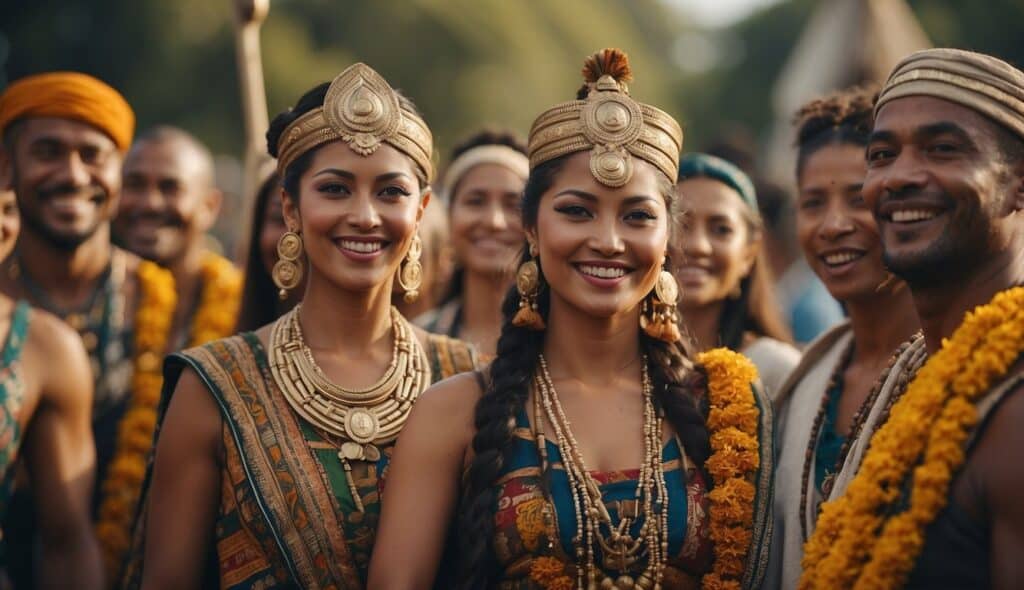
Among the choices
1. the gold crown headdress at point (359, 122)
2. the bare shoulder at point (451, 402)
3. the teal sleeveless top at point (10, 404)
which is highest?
the gold crown headdress at point (359, 122)

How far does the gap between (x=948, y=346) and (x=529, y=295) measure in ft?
4.54

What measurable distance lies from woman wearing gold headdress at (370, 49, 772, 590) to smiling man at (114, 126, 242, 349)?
318 centimetres

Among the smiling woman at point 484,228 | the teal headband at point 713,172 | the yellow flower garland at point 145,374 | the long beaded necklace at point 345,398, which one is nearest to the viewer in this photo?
Answer: the long beaded necklace at point 345,398

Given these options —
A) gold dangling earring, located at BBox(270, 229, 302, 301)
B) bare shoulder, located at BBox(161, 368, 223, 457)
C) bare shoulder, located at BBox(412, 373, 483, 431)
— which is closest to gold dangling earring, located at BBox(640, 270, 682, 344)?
bare shoulder, located at BBox(412, 373, 483, 431)

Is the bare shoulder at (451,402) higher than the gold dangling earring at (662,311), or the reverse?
the gold dangling earring at (662,311)

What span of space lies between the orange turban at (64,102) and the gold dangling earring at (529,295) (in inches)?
121

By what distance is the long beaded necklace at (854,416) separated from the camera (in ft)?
13.2

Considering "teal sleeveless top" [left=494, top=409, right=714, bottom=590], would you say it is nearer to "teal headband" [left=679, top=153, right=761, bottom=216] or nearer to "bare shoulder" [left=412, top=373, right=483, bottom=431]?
"bare shoulder" [left=412, top=373, right=483, bottom=431]

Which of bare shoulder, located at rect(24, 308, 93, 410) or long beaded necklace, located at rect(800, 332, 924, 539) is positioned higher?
bare shoulder, located at rect(24, 308, 93, 410)

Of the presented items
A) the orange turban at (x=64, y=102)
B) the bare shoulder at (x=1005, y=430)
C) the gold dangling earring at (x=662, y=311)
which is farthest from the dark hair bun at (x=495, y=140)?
the bare shoulder at (x=1005, y=430)

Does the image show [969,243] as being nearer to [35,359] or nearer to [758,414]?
[758,414]

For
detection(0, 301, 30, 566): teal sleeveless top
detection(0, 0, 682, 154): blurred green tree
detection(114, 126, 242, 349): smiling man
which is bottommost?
detection(0, 301, 30, 566): teal sleeveless top

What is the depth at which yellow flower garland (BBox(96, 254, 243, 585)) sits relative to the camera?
6.13 metres

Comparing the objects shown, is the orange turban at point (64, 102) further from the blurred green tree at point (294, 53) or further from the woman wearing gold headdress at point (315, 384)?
the blurred green tree at point (294, 53)
